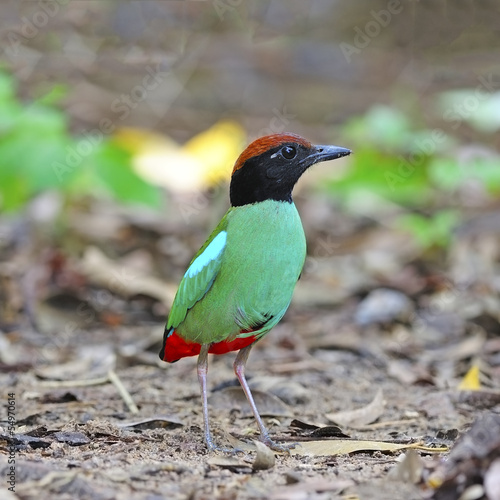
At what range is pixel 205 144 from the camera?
10.8 meters

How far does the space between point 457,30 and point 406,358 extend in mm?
9355

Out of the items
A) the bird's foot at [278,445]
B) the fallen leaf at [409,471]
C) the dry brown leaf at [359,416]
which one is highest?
the fallen leaf at [409,471]

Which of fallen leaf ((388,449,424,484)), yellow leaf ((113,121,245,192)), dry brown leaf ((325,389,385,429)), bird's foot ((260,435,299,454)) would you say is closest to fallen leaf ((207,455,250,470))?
bird's foot ((260,435,299,454))

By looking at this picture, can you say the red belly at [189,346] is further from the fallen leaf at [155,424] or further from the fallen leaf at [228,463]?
the fallen leaf at [228,463]

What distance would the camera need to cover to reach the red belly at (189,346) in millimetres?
4152

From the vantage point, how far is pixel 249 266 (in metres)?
3.93

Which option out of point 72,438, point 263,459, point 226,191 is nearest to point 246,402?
point 72,438

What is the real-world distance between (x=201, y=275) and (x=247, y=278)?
0.26 m

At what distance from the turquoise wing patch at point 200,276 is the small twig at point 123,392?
707 mm

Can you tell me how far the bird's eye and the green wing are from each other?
0.47 meters

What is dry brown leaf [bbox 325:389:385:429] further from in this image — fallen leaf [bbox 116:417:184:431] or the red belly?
fallen leaf [bbox 116:417:184:431]

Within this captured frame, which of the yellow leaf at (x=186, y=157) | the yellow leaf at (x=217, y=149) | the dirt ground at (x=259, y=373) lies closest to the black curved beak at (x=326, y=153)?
the dirt ground at (x=259, y=373)

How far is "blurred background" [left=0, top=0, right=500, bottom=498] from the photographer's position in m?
5.72

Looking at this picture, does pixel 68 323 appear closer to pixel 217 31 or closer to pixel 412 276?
pixel 412 276
